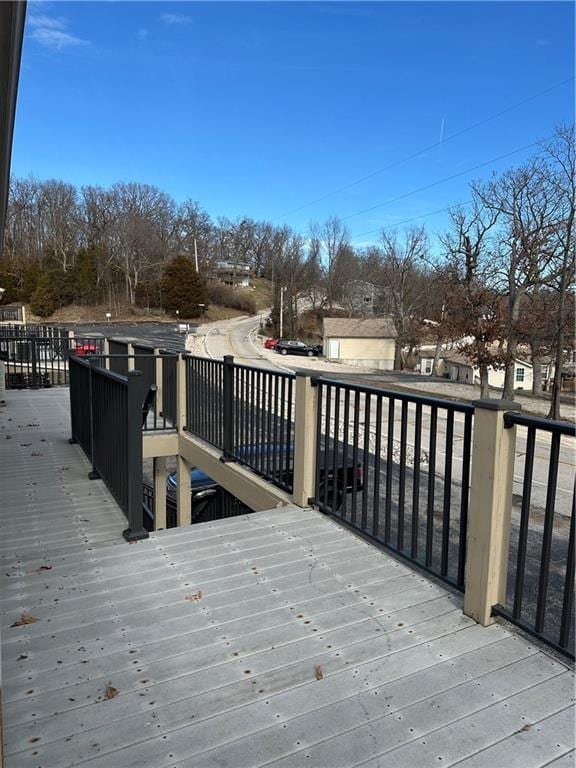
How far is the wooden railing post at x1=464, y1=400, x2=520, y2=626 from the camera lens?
2.37m

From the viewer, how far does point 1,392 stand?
1000cm

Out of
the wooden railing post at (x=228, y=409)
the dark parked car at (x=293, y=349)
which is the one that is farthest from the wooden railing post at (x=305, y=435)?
the dark parked car at (x=293, y=349)

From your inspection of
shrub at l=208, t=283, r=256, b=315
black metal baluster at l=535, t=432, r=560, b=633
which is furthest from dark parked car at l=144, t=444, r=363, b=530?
shrub at l=208, t=283, r=256, b=315

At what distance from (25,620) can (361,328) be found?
50354 millimetres

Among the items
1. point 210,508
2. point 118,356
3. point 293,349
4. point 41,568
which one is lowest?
point 210,508

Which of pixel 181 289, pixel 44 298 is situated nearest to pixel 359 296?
pixel 181 289

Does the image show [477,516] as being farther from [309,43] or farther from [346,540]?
[309,43]

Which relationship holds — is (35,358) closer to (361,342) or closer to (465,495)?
(465,495)

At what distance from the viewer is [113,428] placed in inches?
171

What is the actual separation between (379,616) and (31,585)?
6.19 feet

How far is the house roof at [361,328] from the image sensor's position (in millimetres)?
50844

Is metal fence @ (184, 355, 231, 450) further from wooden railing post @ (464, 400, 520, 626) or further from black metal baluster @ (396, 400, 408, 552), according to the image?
wooden railing post @ (464, 400, 520, 626)

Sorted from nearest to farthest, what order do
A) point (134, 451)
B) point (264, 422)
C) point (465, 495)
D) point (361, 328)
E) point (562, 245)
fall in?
point (465, 495) → point (134, 451) → point (264, 422) → point (562, 245) → point (361, 328)

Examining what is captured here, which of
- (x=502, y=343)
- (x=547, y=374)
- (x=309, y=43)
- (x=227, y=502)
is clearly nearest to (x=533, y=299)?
(x=502, y=343)
